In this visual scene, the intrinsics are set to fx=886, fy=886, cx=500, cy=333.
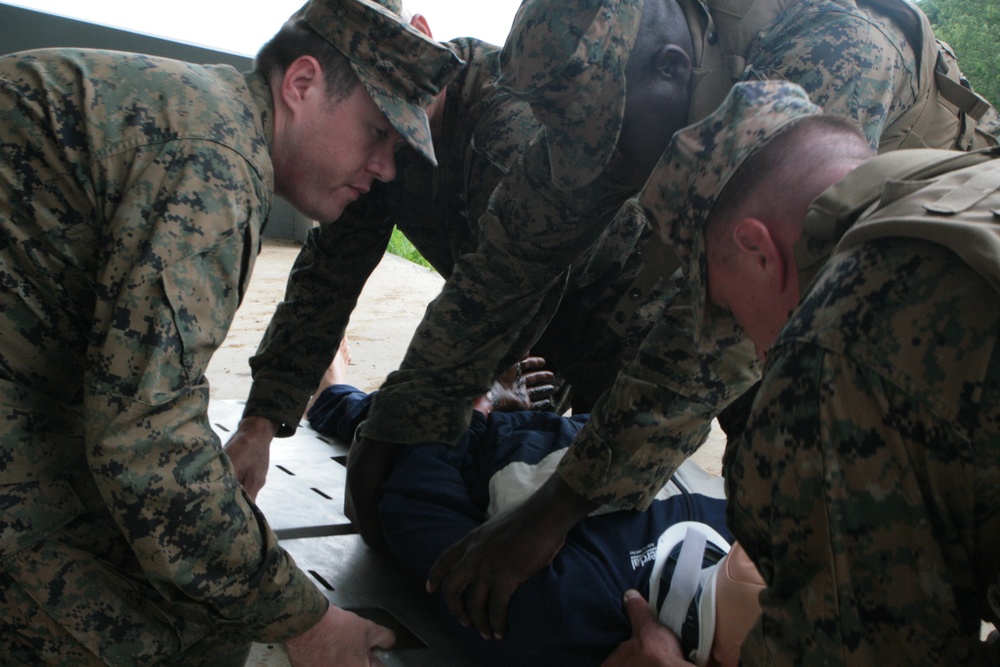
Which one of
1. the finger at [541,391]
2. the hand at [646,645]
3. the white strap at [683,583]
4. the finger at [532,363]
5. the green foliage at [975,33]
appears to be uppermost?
the green foliage at [975,33]

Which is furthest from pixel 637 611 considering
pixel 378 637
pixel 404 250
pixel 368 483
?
pixel 404 250

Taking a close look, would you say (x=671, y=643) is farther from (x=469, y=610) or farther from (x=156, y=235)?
(x=156, y=235)

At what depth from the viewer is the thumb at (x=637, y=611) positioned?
5.89 ft

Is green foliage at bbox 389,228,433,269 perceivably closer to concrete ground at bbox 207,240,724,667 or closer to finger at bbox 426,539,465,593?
concrete ground at bbox 207,240,724,667

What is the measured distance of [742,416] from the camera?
2.40 metres

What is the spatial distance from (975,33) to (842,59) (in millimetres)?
Result: 3565

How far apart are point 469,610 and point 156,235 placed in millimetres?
997

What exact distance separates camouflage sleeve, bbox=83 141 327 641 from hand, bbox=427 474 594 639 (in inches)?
20.5

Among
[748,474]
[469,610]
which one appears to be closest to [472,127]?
[469,610]

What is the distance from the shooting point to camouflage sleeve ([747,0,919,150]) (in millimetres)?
1747

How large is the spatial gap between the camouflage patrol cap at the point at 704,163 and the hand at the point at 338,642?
0.90 metres

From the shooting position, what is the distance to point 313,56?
169cm

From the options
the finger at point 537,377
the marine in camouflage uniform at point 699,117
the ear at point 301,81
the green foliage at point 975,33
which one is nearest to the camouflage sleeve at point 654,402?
the marine in camouflage uniform at point 699,117

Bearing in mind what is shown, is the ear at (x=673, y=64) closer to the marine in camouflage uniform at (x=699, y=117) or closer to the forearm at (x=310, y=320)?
the marine in camouflage uniform at (x=699, y=117)
